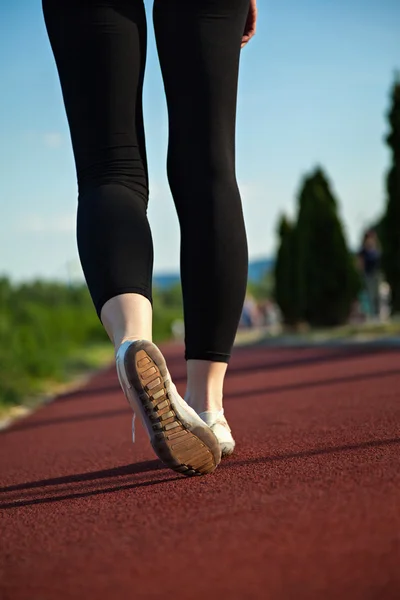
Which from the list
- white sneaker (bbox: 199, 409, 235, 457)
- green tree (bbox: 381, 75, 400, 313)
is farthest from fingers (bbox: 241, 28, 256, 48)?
green tree (bbox: 381, 75, 400, 313)

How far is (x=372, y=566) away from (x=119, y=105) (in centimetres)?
145

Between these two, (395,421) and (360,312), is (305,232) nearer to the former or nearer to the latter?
(360,312)

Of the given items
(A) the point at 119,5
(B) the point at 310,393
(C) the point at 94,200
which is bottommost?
(B) the point at 310,393

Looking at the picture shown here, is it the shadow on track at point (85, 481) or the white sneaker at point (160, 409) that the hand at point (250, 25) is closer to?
the white sneaker at point (160, 409)

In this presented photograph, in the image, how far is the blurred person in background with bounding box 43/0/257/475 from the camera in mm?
2230

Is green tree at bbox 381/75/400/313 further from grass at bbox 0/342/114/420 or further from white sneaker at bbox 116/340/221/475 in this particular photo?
white sneaker at bbox 116/340/221/475

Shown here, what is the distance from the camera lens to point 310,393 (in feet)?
16.3

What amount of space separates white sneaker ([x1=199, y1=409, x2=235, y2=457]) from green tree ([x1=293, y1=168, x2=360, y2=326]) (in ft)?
56.2

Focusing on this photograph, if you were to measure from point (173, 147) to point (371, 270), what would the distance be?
53.8 feet

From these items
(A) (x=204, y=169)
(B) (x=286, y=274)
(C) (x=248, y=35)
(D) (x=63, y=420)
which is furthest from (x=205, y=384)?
(B) (x=286, y=274)

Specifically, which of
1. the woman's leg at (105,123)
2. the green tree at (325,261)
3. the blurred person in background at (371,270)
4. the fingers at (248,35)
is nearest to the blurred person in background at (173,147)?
the woman's leg at (105,123)

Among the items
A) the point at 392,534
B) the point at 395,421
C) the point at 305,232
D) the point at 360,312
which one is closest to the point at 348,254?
the point at 305,232

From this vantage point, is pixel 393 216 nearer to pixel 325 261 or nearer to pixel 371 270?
pixel 371 270

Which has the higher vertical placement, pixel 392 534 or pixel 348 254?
pixel 348 254
